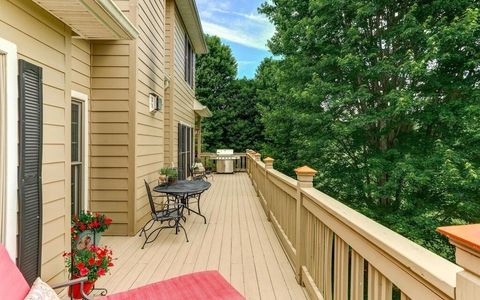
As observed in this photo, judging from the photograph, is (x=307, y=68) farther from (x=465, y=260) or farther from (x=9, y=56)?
(x=465, y=260)

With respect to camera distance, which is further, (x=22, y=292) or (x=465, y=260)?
(x=22, y=292)

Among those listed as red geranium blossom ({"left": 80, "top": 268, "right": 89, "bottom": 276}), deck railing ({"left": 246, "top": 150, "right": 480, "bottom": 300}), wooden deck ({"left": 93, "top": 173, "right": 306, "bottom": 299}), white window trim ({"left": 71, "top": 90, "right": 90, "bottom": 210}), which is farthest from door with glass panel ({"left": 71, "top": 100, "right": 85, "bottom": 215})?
deck railing ({"left": 246, "top": 150, "right": 480, "bottom": 300})

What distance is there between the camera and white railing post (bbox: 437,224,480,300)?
754 millimetres

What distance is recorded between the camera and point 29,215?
222 centimetres

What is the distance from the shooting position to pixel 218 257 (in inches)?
147

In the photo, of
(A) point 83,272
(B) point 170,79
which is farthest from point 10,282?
(B) point 170,79

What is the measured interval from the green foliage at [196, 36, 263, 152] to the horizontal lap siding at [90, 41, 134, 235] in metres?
15.0

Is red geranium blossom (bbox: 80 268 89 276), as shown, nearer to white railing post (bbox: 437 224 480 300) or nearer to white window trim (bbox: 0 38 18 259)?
white window trim (bbox: 0 38 18 259)

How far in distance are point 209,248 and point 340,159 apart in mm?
4292

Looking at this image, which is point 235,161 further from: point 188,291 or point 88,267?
point 188,291

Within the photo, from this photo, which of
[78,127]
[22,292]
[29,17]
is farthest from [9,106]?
[78,127]

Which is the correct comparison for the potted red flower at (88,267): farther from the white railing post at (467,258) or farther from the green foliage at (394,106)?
the green foliage at (394,106)

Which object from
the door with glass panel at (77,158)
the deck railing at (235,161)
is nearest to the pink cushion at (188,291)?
the door with glass panel at (77,158)

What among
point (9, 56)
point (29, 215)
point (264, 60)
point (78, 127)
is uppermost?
point (264, 60)
